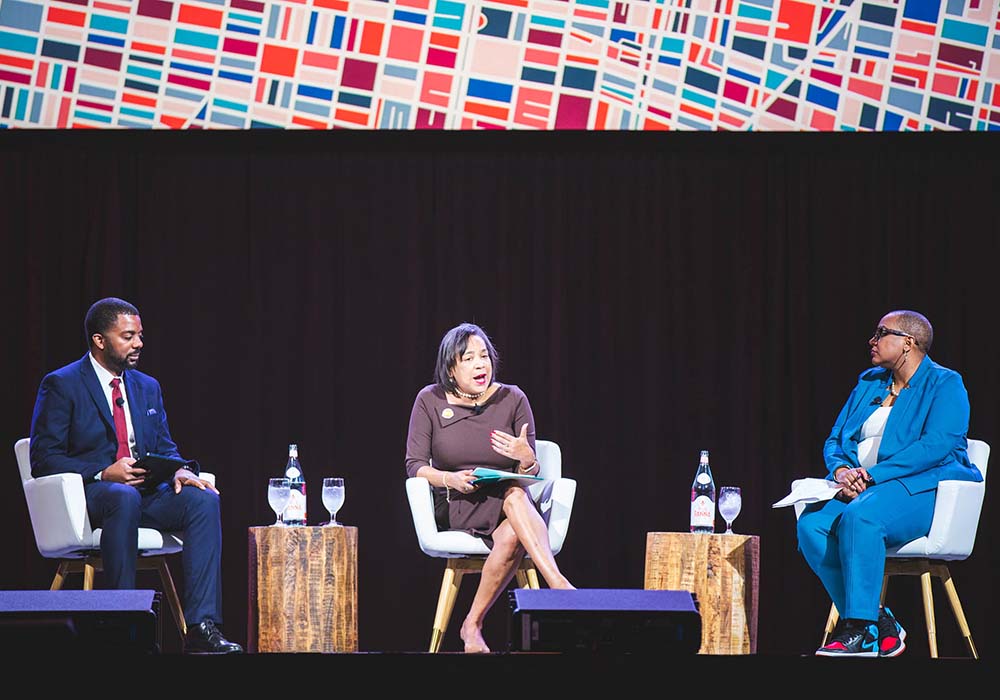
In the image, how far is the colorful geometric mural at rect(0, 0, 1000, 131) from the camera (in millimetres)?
5262

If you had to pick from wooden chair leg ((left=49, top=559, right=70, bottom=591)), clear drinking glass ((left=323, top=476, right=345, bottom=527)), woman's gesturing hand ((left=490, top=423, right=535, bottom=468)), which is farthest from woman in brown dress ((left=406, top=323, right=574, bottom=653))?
wooden chair leg ((left=49, top=559, right=70, bottom=591))

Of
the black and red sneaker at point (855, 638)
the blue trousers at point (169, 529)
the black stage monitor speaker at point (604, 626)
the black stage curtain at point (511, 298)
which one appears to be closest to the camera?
the black stage monitor speaker at point (604, 626)

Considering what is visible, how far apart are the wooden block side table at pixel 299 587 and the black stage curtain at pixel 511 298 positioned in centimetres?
118

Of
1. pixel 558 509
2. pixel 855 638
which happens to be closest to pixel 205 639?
pixel 558 509

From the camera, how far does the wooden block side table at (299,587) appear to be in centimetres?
422

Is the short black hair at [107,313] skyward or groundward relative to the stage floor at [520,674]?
skyward

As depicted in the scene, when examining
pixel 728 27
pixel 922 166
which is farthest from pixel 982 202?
pixel 728 27

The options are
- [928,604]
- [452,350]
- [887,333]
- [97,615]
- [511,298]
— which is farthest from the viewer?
[511,298]

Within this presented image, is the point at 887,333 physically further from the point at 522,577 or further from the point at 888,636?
the point at 522,577

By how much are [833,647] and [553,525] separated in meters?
1.09

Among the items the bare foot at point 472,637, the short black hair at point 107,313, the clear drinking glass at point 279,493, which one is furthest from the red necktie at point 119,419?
the bare foot at point 472,637

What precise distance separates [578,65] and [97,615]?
333 cm

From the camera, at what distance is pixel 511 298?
5.50 metres

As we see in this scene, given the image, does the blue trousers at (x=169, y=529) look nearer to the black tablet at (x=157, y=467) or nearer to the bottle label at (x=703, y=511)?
the black tablet at (x=157, y=467)
